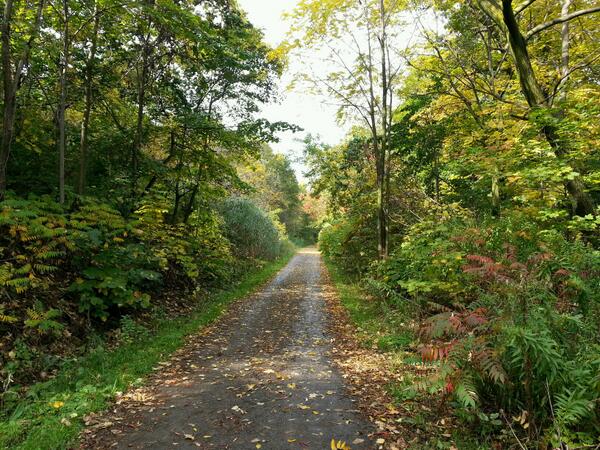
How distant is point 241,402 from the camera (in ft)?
15.1

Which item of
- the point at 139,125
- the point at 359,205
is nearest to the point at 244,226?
the point at 359,205

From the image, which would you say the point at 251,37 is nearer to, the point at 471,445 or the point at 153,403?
the point at 153,403

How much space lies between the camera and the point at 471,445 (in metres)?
3.41

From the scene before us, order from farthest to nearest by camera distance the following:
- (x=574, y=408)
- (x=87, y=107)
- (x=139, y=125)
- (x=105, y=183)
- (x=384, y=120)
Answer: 1. (x=384, y=120)
2. (x=139, y=125)
3. (x=105, y=183)
4. (x=87, y=107)
5. (x=574, y=408)

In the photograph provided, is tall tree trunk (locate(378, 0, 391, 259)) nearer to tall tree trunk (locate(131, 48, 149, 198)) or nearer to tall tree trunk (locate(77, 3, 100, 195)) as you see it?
tall tree trunk (locate(131, 48, 149, 198))

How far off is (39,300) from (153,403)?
2878 mm

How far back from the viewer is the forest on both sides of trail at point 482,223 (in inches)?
134

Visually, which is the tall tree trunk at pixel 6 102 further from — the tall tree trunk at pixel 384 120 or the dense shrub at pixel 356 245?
the dense shrub at pixel 356 245

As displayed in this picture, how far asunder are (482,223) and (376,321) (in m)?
3.08

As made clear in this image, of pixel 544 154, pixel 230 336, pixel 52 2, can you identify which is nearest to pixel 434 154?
pixel 544 154

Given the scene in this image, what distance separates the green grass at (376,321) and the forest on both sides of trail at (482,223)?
6cm

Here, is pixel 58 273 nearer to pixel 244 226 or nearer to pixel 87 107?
pixel 87 107

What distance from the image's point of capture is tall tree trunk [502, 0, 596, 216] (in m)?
5.88

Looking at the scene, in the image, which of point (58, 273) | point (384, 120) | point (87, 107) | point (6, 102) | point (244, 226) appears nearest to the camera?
point (6, 102)
